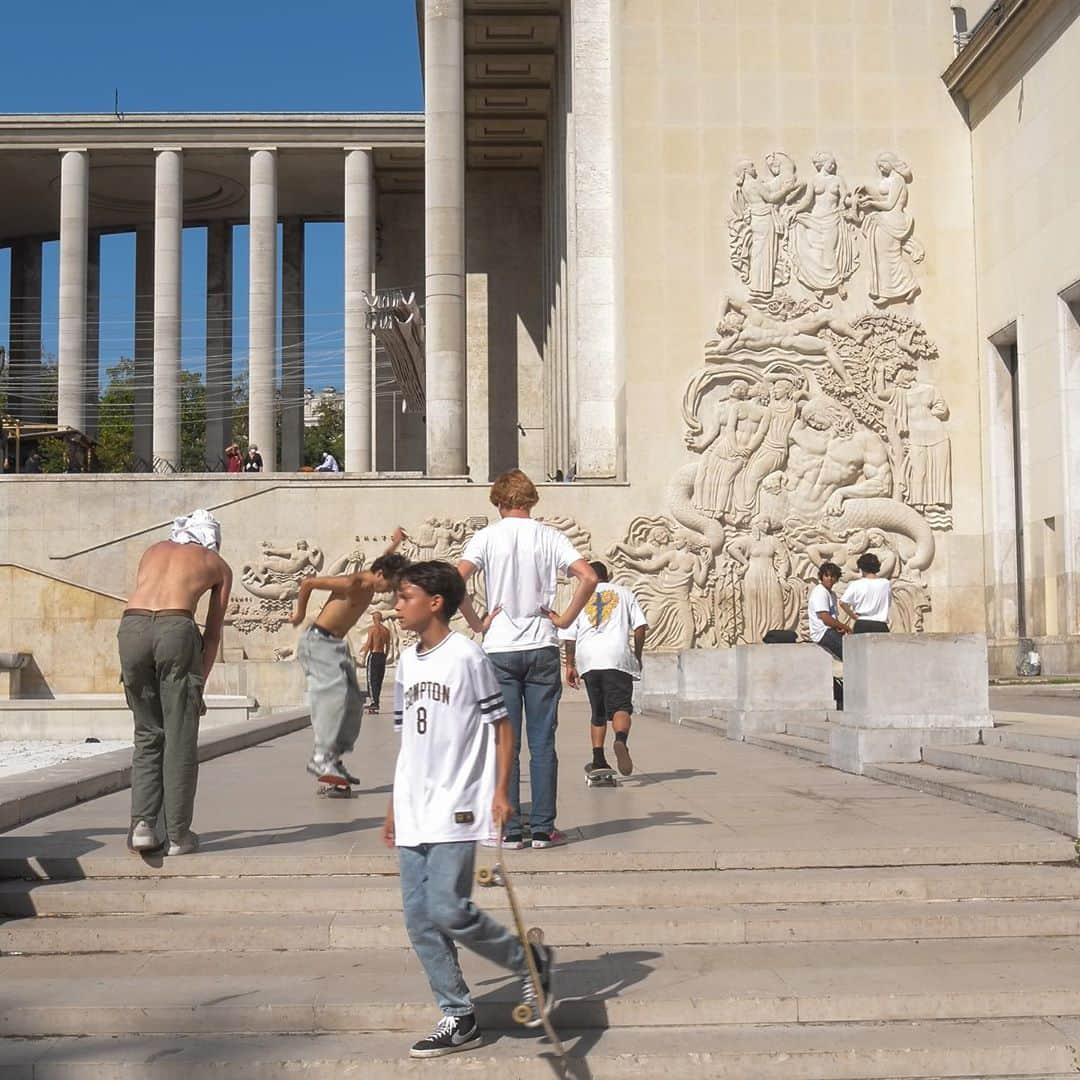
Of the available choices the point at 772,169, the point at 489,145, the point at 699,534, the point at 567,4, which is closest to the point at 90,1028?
the point at 699,534

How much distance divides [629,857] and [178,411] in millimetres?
33194

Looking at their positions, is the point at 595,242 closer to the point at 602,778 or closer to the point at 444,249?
the point at 444,249

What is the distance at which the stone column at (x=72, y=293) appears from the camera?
37.8m

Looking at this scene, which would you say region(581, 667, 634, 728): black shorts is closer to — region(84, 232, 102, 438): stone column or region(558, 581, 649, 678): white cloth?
region(558, 581, 649, 678): white cloth

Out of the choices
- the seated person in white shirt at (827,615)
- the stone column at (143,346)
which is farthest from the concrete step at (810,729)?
the stone column at (143,346)

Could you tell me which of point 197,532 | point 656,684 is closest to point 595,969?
point 197,532

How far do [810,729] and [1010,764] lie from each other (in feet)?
13.9

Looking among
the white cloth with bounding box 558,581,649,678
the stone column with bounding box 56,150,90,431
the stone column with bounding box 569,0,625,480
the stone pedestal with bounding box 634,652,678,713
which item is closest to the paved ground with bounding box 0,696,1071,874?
the white cloth with bounding box 558,581,649,678

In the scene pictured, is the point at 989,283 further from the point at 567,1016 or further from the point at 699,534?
the point at 567,1016

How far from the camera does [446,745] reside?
5039mm

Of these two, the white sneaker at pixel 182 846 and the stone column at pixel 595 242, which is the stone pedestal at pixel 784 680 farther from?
the stone column at pixel 595 242

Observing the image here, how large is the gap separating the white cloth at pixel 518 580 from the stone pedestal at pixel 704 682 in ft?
35.6

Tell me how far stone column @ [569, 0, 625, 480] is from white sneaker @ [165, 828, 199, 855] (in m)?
23.9

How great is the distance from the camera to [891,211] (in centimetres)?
2928
